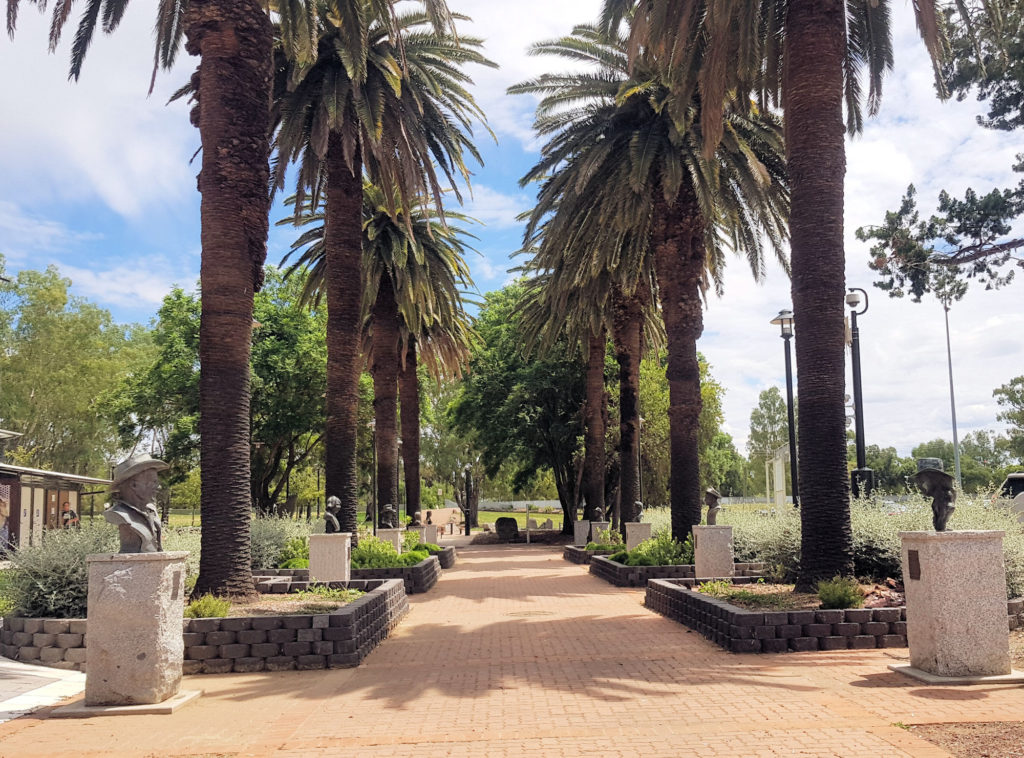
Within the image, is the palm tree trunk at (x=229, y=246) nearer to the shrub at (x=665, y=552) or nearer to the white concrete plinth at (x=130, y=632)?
the white concrete plinth at (x=130, y=632)

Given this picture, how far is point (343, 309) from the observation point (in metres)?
17.7

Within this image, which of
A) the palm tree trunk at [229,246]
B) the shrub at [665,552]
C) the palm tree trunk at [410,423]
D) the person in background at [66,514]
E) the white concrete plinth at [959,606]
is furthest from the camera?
the palm tree trunk at [410,423]

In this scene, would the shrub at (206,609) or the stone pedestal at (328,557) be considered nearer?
the shrub at (206,609)

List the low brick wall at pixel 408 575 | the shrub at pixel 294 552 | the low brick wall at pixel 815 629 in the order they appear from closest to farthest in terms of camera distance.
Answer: the low brick wall at pixel 815 629 → the low brick wall at pixel 408 575 → the shrub at pixel 294 552

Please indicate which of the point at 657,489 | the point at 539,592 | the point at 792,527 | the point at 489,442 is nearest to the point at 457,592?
the point at 539,592

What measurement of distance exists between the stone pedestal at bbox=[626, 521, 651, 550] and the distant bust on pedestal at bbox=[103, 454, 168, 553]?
14.0 metres

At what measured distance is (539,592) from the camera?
1739cm

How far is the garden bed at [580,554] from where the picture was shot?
22.6m

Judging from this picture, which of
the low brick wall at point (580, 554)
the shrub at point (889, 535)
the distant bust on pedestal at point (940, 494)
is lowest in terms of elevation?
the low brick wall at point (580, 554)

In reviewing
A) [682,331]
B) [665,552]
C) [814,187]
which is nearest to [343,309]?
[682,331]

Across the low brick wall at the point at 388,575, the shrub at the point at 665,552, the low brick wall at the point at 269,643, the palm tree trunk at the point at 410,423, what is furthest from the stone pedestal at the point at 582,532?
the low brick wall at the point at 269,643

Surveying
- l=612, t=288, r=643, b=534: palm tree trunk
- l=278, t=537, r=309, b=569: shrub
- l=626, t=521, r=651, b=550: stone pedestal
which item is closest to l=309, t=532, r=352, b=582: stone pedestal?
l=278, t=537, r=309, b=569: shrub

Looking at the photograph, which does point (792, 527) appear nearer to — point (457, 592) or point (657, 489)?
point (457, 592)

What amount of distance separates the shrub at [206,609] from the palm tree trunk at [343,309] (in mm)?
7603
